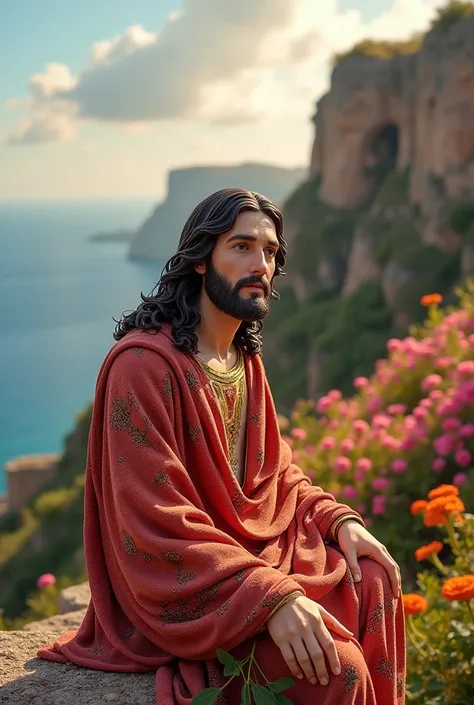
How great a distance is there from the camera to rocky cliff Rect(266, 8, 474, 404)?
23.7 meters

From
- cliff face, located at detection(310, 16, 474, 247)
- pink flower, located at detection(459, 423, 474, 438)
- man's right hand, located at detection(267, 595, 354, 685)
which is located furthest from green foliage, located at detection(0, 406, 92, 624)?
man's right hand, located at detection(267, 595, 354, 685)

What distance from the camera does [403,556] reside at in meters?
5.36

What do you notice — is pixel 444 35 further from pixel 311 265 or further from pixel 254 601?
pixel 254 601

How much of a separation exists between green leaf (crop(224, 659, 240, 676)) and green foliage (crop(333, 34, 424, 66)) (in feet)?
93.9

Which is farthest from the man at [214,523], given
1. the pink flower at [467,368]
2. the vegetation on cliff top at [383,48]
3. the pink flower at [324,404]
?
the vegetation on cliff top at [383,48]

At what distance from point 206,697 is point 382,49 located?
29680mm

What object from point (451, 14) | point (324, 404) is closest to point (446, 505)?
point (324, 404)

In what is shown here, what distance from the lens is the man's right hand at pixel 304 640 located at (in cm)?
233

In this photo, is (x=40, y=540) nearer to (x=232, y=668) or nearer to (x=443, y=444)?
(x=443, y=444)

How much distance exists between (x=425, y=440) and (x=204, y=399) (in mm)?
3522

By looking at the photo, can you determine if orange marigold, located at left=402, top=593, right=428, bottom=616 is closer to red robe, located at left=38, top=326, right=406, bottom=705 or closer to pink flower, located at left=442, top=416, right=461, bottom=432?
red robe, located at left=38, top=326, right=406, bottom=705

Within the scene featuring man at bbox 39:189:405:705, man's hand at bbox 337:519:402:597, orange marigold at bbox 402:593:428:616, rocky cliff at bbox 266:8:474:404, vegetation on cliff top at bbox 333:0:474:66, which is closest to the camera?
man at bbox 39:189:405:705

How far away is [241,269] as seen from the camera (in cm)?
281

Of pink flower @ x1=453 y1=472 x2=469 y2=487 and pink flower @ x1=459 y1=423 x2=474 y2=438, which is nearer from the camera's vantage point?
pink flower @ x1=453 y1=472 x2=469 y2=487
